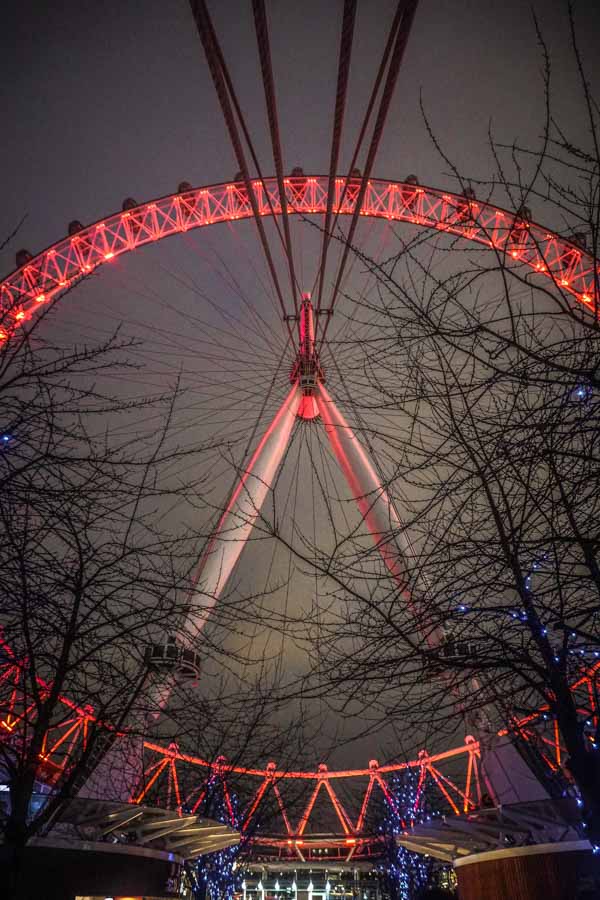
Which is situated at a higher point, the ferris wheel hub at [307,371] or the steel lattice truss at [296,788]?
the ferris wheel hub at [307,371]

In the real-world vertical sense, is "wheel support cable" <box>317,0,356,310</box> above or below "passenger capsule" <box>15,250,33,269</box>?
below

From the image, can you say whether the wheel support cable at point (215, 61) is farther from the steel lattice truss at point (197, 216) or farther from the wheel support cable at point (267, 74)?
the steel lattice truss at point (197, 216)

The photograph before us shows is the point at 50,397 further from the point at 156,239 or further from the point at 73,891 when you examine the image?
the point at 156,239

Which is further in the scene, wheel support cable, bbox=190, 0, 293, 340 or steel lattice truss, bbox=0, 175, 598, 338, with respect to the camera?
steel lattice truss, bbox=0, 175, 598, 338

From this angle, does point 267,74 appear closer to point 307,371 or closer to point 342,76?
point 342,76

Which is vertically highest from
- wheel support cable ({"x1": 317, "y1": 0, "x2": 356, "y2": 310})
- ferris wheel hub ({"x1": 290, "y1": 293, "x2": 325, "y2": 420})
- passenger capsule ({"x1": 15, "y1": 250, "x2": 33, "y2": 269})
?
passenger capsule ({"x1": 15, "y1": 250, "x2": 33, "y2": 269})

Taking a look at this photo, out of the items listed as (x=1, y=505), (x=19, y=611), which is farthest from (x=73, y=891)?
(x=1, y=505)

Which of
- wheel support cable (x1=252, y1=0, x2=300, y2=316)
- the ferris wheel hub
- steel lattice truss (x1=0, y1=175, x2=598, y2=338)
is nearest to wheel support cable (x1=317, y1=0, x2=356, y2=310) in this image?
wheel support cable (x1=252, y1=0, x2=300, y2=316)

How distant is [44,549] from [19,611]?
0.60 metres

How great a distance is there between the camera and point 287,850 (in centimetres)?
4603

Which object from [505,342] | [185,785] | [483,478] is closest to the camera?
[505,342]

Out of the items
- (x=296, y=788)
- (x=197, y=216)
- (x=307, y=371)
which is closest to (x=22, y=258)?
(x=197, y=216)

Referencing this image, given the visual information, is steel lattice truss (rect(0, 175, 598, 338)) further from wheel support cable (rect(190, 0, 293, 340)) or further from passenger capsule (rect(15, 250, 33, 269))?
wheel support cable (rect(190, 0, 293, 340))

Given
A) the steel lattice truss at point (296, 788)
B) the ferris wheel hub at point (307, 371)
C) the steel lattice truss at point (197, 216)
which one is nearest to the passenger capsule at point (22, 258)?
the steel lattice truss at point (197, 216)
